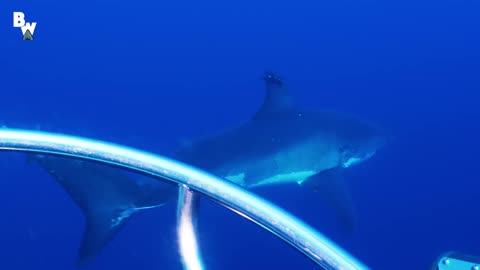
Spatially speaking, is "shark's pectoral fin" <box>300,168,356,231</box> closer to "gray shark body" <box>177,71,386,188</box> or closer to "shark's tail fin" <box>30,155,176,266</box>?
"gray shark body" <box>177,71,386,188</box>

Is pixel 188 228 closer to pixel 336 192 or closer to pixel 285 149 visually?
pixel 285 149

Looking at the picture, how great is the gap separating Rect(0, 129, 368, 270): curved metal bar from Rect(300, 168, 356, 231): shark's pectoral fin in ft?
14.6

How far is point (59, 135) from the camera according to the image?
4.06ft

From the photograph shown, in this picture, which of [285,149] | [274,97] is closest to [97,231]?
[274,97]

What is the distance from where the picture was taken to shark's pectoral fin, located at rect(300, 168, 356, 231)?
18.0 ft

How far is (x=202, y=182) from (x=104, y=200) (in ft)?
7.19

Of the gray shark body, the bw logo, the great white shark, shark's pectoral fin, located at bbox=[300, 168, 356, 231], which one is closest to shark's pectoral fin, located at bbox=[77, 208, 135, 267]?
the great white shark

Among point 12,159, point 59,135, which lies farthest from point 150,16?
point 59,135

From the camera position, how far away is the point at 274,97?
5227 millimetres

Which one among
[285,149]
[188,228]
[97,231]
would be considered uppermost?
[285,149]

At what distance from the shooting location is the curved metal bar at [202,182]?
3.50 ft

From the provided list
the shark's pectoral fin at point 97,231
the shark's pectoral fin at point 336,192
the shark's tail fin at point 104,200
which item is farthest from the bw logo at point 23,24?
→ the shark's pectoral fin at point 97,231

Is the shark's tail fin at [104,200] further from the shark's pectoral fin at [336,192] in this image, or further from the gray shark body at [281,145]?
the shark's pectoral fin at [336,192]

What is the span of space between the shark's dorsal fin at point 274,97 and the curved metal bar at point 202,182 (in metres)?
4.02
